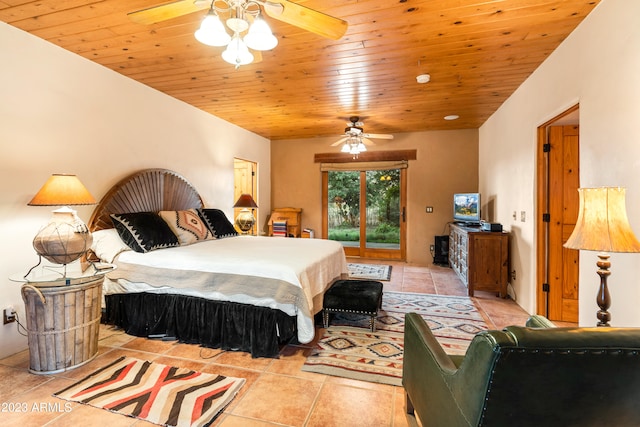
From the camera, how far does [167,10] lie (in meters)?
1.64

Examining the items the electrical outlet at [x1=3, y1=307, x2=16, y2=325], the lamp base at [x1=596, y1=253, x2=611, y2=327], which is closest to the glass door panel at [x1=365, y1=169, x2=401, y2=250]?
the lamp base at [x1=596, y1=253, x2=611, y2=327]

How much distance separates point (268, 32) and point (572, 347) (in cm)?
177

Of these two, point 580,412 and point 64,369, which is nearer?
point 580,412

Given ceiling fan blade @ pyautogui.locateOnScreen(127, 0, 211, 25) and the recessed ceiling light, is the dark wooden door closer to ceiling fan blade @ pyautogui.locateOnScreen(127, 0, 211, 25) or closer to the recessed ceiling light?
the recessed ceiling light

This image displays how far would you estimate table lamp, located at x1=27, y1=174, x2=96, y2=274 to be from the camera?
86.5 inches

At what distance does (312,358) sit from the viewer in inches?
96.0

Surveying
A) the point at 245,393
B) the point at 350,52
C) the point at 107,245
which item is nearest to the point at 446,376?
the point at 245,393

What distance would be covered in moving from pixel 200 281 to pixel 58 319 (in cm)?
94

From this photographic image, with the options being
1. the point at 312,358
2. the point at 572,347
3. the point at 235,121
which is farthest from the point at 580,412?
the point at 235,121

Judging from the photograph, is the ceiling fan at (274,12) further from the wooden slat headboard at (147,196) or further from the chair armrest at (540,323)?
the wooden slat headboard at (147,196)

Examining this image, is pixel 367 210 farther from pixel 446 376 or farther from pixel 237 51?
pixel 446 376

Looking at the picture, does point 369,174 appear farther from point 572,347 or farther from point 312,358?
point 572,347

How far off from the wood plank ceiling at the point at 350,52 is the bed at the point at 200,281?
1324mm

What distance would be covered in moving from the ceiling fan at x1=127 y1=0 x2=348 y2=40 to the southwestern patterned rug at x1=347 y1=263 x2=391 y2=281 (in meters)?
3.79
